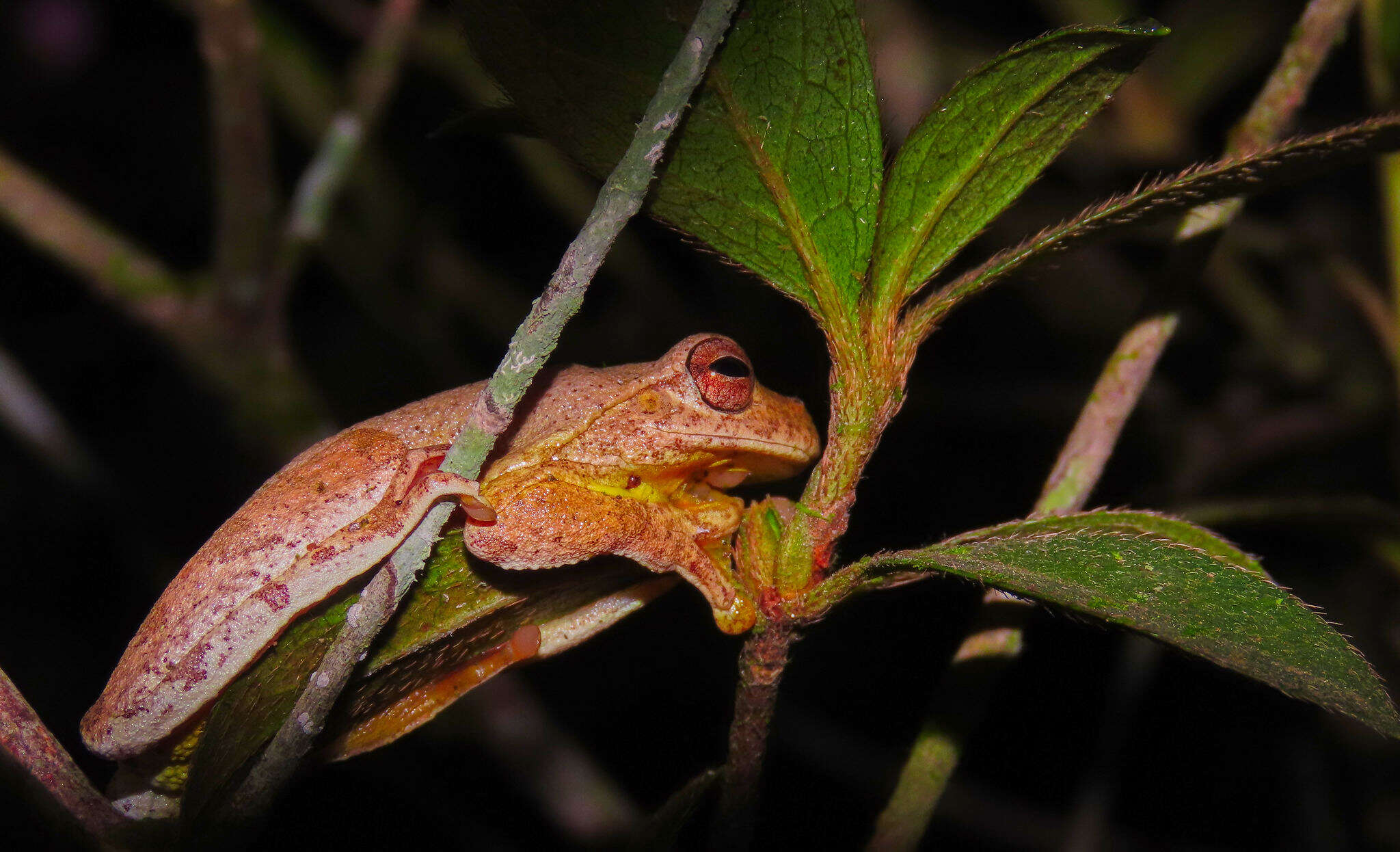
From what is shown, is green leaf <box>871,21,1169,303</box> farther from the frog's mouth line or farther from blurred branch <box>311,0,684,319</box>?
blurred branch <box>311,0,684,319</box>

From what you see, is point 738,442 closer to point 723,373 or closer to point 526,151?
point 723,373

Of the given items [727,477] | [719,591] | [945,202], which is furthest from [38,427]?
[945,202]

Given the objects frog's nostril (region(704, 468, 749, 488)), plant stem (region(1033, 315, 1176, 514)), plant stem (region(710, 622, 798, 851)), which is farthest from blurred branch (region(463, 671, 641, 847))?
plant stem (region(1033, 315, 1176, 514))

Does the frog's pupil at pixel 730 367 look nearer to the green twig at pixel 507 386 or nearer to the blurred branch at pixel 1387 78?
the green twig at pixel 507 386

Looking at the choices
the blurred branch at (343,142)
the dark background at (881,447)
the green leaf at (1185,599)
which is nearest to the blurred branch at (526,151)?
the dark background at (881,447)

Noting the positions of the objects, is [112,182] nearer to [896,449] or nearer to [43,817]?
[896,449]
